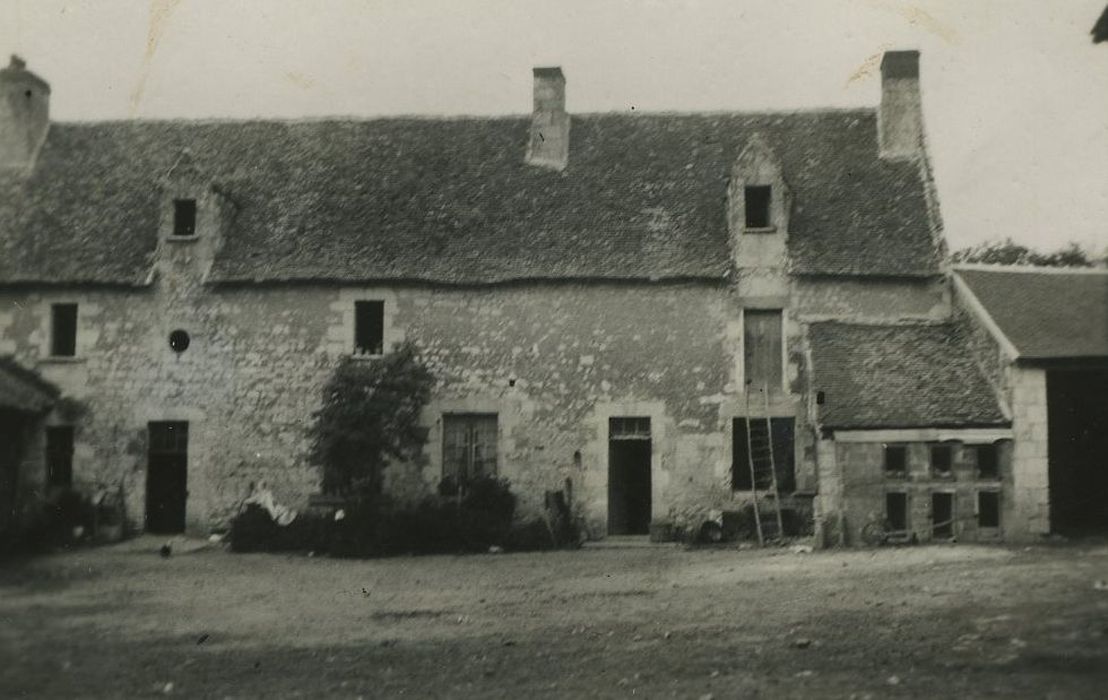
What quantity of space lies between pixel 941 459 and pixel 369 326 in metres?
9.18

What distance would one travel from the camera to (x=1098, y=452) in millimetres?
13930

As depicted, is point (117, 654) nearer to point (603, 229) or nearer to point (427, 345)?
point (427, 345)

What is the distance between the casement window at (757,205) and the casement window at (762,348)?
5.22 feet

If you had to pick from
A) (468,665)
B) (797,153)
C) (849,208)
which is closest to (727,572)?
(468,665)

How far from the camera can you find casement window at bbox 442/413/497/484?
16047 millimetres

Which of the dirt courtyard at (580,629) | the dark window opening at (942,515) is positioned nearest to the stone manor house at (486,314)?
the dark window opening at (942,515)

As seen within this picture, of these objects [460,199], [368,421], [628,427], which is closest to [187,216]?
[460,199]

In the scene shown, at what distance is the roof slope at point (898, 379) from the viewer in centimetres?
1373

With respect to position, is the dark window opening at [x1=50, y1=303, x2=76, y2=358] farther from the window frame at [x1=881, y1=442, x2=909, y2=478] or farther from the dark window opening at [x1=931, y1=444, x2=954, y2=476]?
the dark window opening at [x1=931, y1=444, x2=954, y2=476]

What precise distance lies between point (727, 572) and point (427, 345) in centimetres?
653

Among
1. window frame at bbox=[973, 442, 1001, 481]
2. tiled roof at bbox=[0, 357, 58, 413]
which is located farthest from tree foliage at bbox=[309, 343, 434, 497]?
window frame at bbox=[973, 442, 1001, 481]

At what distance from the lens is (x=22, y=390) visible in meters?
14.3

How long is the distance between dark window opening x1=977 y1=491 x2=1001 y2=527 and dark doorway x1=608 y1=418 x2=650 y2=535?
5.02 meters

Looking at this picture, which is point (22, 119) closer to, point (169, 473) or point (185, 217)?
point (185, 217)
